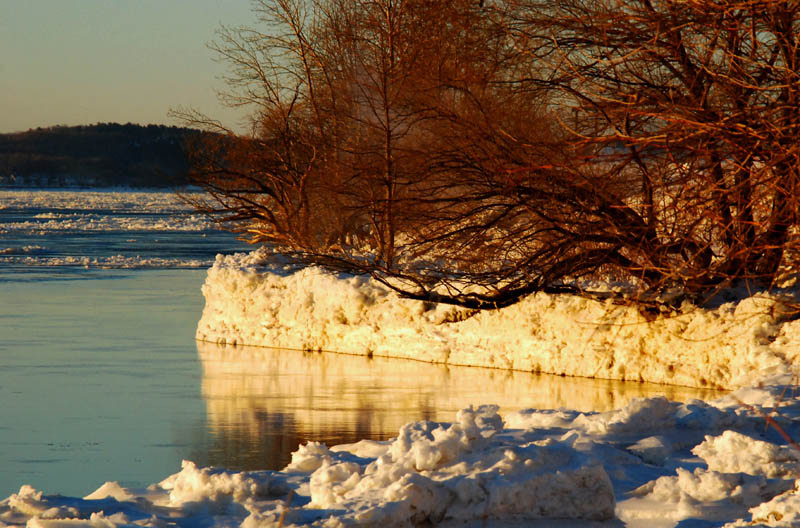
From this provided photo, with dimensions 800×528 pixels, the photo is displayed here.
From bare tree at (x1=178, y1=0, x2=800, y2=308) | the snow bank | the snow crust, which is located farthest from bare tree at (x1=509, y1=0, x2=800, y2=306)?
the snow crust

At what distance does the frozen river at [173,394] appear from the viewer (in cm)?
897

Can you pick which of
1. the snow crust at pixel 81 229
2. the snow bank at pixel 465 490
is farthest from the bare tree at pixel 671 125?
the snow crust at pixel 81 229

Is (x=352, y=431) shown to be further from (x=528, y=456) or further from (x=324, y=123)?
(x=324, y=123)

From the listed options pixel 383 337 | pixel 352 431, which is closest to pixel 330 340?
pixel 383 337

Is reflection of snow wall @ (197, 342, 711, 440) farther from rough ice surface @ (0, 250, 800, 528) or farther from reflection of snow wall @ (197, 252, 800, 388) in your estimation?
rough ice surface @ (0, 250, 800, 528)

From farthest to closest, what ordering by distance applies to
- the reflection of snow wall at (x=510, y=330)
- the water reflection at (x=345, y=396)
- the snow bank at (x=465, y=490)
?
1. the reflection of snow wall at (x=510, y=330)
2. the water reflection at (x=345, y=396)
3. the snow bank at (x=465, y=490)

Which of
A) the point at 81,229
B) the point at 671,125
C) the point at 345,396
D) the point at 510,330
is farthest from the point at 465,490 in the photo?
the point at 81,229

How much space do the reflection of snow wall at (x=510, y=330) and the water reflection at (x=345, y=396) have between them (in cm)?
31

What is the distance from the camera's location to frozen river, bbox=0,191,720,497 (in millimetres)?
8969

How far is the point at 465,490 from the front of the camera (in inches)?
227

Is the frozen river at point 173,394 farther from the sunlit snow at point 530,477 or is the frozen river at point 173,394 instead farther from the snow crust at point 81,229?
the snow crust at point 81,229

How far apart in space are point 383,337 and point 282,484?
9047 millimetres

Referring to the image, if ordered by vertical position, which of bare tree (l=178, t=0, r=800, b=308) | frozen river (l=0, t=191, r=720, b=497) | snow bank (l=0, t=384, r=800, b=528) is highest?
bare tree (l=178, t=0, r=800, b=308)

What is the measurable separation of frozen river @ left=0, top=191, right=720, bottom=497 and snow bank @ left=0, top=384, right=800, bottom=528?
2.11 meters
